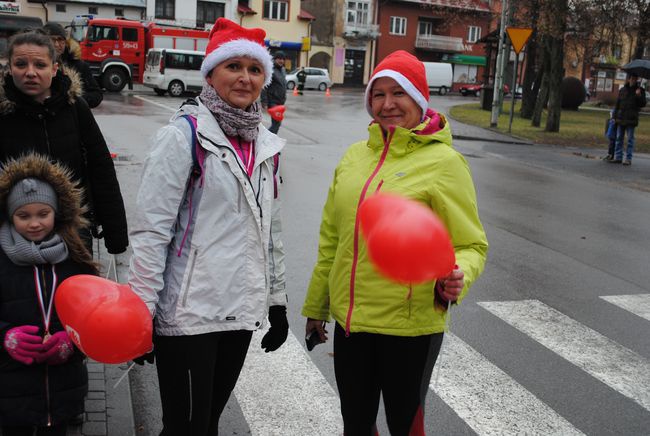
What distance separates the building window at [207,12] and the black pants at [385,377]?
168 ft

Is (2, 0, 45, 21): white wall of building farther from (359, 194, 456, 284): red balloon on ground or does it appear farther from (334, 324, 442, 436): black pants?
(359, 194, 456, 284): red balloon on ground

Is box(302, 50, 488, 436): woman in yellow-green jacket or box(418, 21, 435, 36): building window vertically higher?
box(418, 21, 435, 36): building window

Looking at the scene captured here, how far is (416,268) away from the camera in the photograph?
224 centimetres

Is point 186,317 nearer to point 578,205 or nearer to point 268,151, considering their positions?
point 268,151

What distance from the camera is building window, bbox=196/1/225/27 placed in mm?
51531

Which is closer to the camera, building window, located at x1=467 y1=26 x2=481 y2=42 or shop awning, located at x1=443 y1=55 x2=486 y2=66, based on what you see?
shop awning, located at x1=443 y1=55 x2=486 y2=66

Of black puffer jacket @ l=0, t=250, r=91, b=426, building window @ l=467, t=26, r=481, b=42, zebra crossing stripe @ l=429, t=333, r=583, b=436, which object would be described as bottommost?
zebra crossing stripe @ l=429, t=333, r=583, b=436

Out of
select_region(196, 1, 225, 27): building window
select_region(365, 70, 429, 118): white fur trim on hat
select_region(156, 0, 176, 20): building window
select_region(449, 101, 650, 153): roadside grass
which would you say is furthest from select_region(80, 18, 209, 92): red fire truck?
select_region(365, 70, 429, 118): white fur trim on hat

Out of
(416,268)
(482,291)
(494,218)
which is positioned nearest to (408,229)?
(416,268)

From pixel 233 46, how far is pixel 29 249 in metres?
1.17

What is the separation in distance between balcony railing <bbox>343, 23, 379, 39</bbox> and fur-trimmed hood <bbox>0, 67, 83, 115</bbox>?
192 feet

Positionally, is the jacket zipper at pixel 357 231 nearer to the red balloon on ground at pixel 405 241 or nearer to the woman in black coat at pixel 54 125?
the red balloon on ground at pixel 405 241

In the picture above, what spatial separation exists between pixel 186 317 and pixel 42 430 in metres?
0.90

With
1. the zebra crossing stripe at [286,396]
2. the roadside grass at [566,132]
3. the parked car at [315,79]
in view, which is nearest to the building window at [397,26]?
the parked car at [315,79]
